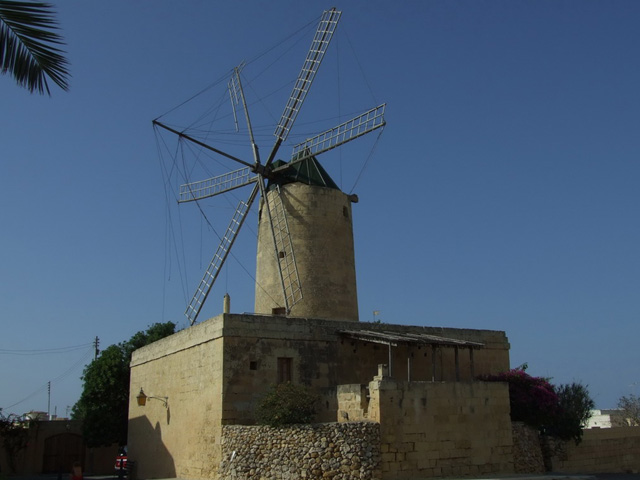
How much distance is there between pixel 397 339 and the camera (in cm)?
1434

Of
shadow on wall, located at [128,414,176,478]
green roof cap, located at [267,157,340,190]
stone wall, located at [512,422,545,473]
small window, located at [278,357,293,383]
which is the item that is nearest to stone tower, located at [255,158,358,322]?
green roof cap, located at [267,157,340,190]

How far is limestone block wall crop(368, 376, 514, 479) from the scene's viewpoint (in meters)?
12.9

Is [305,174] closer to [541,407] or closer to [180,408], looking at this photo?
[180,408]

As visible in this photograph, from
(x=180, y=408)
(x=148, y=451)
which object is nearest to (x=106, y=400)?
(x=148, y=451)

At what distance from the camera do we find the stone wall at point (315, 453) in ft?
40.3

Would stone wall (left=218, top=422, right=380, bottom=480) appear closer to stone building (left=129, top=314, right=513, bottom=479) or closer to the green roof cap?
stone building (left=129, top=314, right=513, bottom=479)

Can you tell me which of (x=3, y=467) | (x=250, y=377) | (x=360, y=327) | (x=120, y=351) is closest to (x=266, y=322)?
(x=250, y=377)

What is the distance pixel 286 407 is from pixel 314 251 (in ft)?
19.5

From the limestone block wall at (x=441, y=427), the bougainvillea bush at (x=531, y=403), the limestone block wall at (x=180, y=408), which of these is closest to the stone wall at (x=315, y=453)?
the limestone block wall at (x=441, y=427)

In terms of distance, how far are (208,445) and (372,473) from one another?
3759mm

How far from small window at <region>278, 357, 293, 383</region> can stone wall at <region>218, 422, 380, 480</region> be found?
186cm

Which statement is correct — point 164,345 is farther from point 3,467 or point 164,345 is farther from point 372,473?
point 3,467

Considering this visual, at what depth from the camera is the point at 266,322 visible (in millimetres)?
14719

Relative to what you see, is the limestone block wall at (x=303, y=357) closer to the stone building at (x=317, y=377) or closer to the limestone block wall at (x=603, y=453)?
the stone building at (x=317, y=377)
